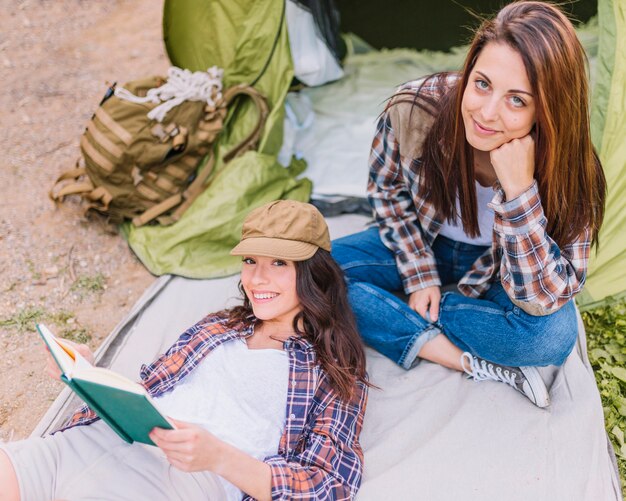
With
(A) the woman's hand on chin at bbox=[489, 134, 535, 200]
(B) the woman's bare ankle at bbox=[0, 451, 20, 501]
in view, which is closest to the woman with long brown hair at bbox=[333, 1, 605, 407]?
(A) the woman's hand on chin at bbox=[489, 134, 535, 200]

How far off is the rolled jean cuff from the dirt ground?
0.92 m

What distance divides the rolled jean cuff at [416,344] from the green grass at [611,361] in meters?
0.51

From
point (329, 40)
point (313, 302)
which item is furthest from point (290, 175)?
point (313, 302)

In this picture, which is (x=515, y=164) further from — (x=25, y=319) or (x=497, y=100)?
(x=25, y=319)

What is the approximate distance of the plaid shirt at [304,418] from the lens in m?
1.35

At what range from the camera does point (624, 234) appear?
209 cm

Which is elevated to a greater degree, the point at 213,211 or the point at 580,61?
the point at 580,61

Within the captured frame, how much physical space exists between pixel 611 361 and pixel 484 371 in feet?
1.48

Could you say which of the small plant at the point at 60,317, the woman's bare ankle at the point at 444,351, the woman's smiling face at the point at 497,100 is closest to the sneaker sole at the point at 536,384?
the woman's bare ankle at the point at 444,351

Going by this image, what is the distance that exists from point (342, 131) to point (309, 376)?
1.56 meters

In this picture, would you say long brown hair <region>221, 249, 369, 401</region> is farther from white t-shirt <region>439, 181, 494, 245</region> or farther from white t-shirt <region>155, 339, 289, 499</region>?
white t-shirt <region>439, 181, 494, 245</region>

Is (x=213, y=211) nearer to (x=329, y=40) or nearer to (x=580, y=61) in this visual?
(x=329, y=40)

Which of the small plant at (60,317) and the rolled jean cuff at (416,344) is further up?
the small plant at (60,317)

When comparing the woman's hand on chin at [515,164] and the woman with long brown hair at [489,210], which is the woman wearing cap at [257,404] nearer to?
the woman with long brown hair at [489,210]
